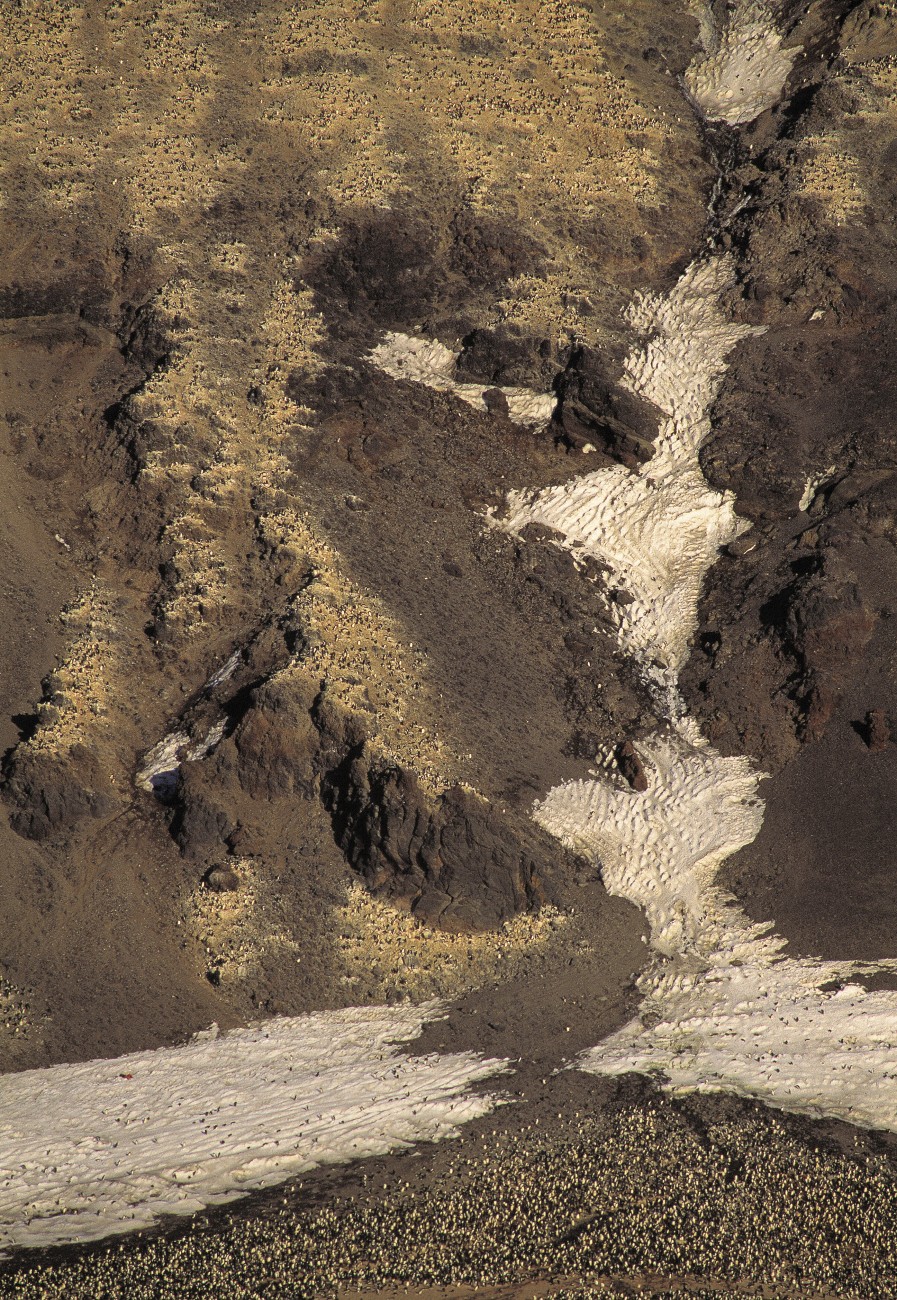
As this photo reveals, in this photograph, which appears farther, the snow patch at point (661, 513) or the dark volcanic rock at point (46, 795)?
the snow patch at point (661, 513)

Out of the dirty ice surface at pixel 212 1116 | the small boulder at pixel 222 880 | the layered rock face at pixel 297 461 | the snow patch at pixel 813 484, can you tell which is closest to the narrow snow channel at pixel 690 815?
the layered rock face at pixel 297 461

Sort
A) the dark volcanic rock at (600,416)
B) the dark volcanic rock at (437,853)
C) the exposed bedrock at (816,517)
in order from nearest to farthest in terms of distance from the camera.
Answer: the dark volcanic rock at (437,853) < the exposed bedrock at (816,517) < the dark volcanic rock at (600,416)

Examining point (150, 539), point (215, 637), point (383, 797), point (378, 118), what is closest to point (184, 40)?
point (378, 118)

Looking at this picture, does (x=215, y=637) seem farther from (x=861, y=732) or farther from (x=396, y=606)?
(x=861, y=732)

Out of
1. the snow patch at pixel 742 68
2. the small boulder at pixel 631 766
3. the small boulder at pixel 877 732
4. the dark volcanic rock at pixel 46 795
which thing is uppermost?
the snow patch at pixel 742 68

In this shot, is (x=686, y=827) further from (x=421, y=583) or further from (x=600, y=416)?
(x=600, y=416)

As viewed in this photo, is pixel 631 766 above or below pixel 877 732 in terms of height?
below

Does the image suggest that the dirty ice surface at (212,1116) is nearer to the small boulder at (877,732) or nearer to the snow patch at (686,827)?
the snow patch at (686,827)

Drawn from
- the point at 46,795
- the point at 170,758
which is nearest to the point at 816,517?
the point at 170,758
